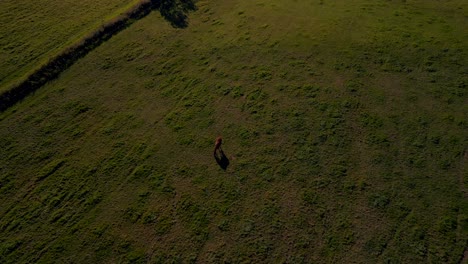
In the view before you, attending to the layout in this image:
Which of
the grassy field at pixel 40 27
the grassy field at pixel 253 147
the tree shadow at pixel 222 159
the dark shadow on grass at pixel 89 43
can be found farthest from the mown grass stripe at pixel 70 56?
the tree shadow at pixel 222 159

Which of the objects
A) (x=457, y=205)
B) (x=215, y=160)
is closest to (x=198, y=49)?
(x=215, y=160)

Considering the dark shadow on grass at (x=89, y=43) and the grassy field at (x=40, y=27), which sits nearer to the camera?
the dark shadow on grass at (x=89, y=43)

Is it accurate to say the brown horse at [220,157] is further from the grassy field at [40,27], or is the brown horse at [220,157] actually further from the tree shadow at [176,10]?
the grassy field at [40,27]

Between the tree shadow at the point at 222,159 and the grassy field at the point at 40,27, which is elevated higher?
the grassy field at the point at 40,27

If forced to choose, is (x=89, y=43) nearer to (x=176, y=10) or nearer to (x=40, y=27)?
(x=40, y=27)

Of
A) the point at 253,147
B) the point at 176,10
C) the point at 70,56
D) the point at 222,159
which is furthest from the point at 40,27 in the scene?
the point at 253,147

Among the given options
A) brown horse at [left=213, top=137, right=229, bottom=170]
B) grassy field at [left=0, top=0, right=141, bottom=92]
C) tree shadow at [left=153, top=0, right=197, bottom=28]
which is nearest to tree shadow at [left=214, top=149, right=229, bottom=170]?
brown horse at [left=213, top=137, right=229, bottom=170]

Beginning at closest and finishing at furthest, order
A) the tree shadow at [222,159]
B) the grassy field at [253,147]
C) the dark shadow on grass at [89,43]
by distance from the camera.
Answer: the grassy field at [253,147] < the tree shadow at [222,159] < the dark shadow on grass at [89,43]
